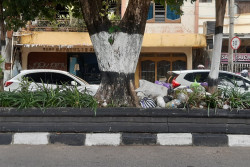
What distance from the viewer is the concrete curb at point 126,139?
537 cm

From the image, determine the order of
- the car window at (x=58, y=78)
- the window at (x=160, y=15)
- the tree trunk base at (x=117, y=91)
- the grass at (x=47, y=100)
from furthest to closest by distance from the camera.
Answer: the window at (x=160, y=15) < the car window at (x=58, y=78) < the tree trunk base at (x=117, y=91) < the grass at (x=47, y=100)

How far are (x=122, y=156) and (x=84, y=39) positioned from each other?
37.2 feet

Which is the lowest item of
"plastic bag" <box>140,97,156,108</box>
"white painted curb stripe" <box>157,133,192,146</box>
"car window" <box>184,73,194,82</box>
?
"white painted curb stripe" <box>157,133,192,146</box>

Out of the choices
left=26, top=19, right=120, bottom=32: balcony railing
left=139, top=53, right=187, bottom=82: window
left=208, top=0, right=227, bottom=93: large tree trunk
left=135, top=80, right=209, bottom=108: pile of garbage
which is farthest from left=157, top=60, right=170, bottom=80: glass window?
left=135, top=80, right=209, bottom=108: pile of garbage

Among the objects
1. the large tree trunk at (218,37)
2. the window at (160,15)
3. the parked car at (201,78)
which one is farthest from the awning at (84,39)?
the large tree trunk at (218,37)

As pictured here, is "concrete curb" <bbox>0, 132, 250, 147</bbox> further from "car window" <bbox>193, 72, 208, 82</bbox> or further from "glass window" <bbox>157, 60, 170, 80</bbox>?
"glass window" <bbox>157, 60, 170, 80</bbox>

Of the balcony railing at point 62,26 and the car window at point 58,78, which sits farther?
the balcony railing at point 62,26

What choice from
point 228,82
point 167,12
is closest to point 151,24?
point 167,12

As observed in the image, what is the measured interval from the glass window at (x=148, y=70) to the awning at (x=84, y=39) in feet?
5.84

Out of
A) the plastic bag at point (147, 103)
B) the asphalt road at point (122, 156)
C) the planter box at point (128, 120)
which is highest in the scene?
the plastic bag at point (147, 103)

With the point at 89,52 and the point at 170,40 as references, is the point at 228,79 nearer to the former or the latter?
the point at 170,40

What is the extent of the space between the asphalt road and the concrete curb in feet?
0.37

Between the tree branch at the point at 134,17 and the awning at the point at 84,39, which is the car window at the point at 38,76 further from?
the awning at the point at 84,39

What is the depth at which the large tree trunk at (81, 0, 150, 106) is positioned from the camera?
620 cm
